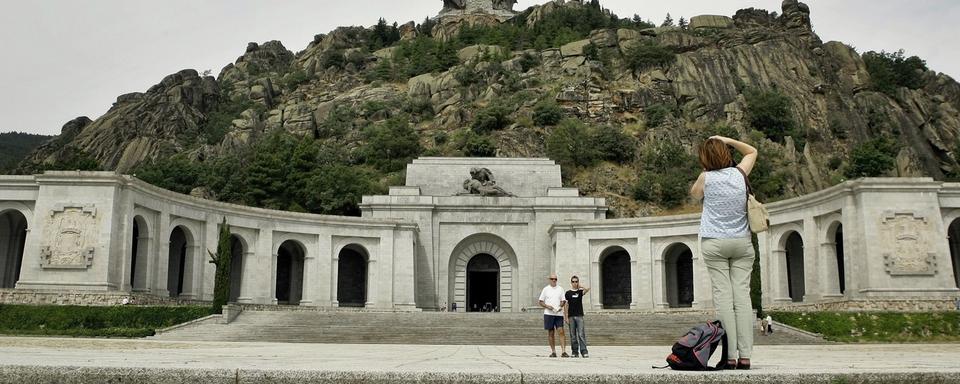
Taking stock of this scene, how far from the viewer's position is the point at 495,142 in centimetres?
8050

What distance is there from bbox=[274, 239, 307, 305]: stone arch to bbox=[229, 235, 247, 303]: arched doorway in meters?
2.63

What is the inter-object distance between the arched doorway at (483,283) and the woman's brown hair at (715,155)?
1670 inches

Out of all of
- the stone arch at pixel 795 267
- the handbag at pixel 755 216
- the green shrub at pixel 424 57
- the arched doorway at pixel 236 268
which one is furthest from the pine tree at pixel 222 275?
the green shrub at pixel 424 57

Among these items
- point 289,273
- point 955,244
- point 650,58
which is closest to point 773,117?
point 650,58

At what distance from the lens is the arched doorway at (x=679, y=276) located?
160ft

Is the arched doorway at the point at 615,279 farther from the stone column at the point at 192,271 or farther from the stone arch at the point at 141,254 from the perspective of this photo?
the stone arch at the point at 141,254

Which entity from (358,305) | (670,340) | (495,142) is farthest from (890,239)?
(495,142)

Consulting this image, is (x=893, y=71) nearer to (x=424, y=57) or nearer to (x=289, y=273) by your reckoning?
(x=424, y=57)

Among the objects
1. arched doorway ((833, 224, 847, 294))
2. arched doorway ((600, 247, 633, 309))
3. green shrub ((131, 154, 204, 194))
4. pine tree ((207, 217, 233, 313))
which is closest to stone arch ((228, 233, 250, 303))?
pine tree ((207, 217, 233, 313))

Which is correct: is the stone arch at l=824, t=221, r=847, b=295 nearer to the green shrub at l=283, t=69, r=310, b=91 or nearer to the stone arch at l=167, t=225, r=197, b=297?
the stone arch at l=167, t=225, r=197, b=297

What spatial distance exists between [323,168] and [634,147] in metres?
27.8

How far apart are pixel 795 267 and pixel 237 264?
93.1 feet

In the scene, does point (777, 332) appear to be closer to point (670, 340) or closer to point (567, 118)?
point (670, 340)

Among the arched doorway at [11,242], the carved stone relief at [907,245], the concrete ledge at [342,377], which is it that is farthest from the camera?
the arched doorway at [11,242]
